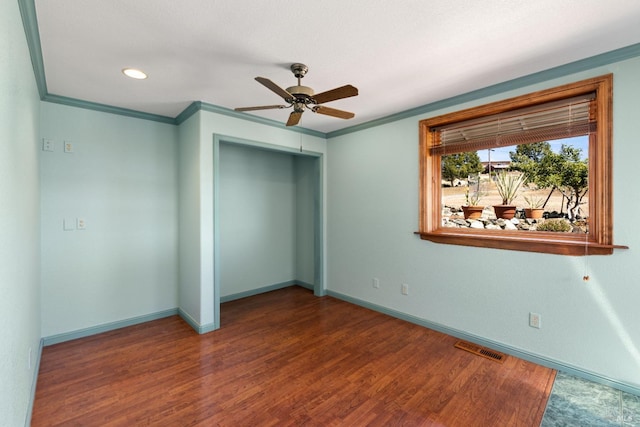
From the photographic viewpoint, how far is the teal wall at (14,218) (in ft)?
4.20

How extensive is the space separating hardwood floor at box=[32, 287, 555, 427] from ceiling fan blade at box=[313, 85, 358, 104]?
2.16 meters

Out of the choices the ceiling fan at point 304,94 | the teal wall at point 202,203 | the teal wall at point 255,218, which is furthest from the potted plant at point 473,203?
the teal wall at point 255,218

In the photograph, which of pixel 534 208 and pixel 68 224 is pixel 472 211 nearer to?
pixel 534 208

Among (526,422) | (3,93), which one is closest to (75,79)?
(3,93)

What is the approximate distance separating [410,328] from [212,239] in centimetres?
241

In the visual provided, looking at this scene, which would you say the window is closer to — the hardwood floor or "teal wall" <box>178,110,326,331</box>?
the hardwood floor

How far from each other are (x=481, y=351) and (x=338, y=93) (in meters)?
2.65

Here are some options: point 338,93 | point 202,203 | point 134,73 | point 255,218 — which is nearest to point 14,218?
point 134,73

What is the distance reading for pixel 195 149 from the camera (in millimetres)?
3295

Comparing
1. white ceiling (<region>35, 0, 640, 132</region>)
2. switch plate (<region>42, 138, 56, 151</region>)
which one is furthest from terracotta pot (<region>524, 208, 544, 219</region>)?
switch plate (<region>42, 138, 56, 151</region>)

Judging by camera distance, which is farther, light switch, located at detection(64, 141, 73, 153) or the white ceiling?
light switch, located at detection(64, 141, 73, 153)

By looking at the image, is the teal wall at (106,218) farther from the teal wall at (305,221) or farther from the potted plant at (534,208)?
the potted plant at (534,208)

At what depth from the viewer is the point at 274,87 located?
201 centimetres

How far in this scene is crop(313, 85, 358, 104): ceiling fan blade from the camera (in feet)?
6.55
